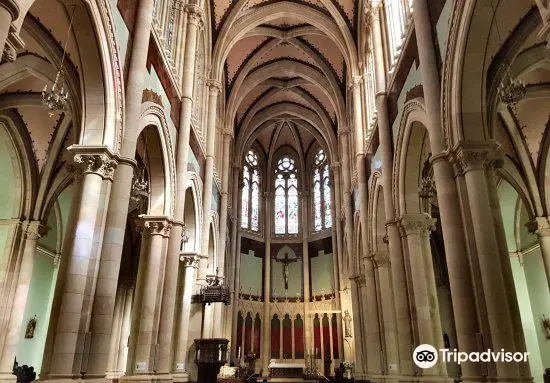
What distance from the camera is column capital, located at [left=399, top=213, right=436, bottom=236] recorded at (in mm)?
12602

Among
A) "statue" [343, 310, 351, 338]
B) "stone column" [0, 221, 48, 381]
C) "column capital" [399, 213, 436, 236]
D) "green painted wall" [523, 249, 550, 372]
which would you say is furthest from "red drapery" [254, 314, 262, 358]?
"column capital" [399, 213, 436, 236]

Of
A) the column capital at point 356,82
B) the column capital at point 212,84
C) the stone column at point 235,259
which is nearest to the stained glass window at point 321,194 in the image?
the stone column at point 235,259

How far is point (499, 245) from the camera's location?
8.09 m

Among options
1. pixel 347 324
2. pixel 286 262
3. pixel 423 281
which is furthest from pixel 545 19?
pixel 286 262

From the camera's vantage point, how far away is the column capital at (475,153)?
861 cm

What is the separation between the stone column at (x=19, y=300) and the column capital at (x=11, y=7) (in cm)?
1172

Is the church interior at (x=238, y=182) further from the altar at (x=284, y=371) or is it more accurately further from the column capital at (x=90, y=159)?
the altar at (x=284, y=371)

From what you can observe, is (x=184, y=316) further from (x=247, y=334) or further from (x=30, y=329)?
(x=247, y=334)

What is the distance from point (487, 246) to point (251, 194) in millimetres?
27162

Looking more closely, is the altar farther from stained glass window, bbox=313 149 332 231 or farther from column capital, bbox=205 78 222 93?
column capital, bbox=205 78 222 93

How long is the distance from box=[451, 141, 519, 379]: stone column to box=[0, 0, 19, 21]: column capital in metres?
7.47

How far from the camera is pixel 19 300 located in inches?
572

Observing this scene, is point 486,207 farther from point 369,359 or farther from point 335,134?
point 335,134

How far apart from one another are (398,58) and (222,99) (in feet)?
42.0
